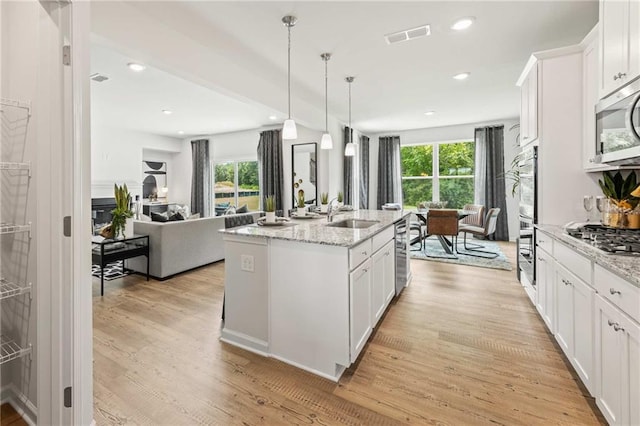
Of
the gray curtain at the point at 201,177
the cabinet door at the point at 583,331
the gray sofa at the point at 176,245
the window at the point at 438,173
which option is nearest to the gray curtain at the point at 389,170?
the window at the point at 438,173

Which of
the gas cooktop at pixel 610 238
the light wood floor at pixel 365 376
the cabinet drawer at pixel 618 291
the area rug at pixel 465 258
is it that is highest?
the gas cooktop at pixel 610 238

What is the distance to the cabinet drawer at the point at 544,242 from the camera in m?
2.32

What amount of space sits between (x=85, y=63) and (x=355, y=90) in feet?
12.4

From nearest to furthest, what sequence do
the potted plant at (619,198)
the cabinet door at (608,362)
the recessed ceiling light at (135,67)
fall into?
1. the cabinet door at (608,362)
2. the potted plant at (619,198)
3. the recessed ceiling light at (135,67)

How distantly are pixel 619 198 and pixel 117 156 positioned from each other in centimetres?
861

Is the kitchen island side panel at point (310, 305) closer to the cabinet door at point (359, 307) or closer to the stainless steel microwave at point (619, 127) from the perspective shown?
the cabinet door at point (359, 307)

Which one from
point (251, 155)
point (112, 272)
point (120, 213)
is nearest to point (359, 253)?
point (120, 213)

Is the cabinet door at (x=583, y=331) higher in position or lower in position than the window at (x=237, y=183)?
lower

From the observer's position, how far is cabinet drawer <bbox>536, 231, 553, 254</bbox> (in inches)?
91.5

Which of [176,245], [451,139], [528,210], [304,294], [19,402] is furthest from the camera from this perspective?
[451,139]

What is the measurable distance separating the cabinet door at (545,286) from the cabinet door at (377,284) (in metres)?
1.28

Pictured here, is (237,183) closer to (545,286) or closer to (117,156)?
(117,156)

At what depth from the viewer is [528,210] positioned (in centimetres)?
295

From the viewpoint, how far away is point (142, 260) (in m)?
4.20
